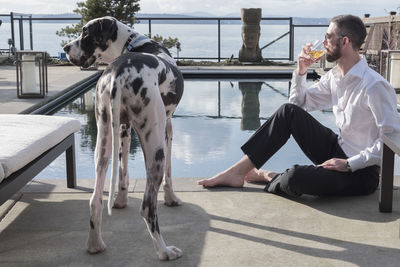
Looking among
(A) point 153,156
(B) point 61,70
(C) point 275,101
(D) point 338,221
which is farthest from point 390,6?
(A) point 153,156

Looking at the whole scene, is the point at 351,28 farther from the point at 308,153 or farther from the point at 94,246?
the point at 94,246

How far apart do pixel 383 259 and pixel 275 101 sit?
620 centimetres

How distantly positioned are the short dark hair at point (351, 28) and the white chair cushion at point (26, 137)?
1.59 metres

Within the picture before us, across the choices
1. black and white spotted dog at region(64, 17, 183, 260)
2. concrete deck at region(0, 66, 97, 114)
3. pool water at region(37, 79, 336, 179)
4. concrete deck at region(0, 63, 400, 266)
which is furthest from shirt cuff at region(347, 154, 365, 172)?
concrete deck at region(0, 66, 97, 114)

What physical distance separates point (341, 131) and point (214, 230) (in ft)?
3.22

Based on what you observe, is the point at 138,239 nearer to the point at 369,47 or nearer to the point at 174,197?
the point at 174,197

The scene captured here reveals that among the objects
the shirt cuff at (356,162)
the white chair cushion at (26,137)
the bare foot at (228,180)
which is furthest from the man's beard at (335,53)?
the white chair cushion at (26,137)

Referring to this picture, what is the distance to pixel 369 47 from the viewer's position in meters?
11.1

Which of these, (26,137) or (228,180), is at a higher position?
(26,137)

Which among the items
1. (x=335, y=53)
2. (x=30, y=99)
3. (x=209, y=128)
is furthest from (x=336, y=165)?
(x=30, y=99)

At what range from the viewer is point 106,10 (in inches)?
512

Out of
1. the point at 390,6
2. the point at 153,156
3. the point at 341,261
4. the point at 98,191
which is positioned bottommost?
the point at 341,261

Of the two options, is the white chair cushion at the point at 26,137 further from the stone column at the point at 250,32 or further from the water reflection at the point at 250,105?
the stone column at the point at 250,32

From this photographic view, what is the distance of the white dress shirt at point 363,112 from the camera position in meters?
2.73
